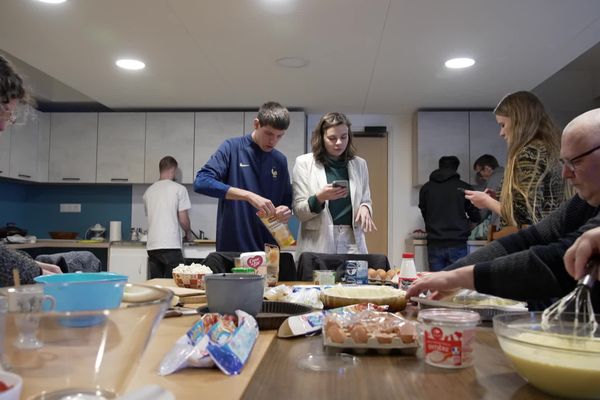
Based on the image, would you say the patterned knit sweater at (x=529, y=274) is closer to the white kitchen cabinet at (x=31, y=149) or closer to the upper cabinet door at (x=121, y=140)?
the upper cabinet door at (x=121, y=140)

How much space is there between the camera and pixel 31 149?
16.2 ft

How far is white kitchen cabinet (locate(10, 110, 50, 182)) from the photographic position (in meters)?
4.75

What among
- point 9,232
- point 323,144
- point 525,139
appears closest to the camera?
point 525,139

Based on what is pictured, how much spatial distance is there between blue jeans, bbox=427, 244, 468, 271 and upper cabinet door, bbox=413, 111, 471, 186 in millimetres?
809

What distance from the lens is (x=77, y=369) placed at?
0.52 m

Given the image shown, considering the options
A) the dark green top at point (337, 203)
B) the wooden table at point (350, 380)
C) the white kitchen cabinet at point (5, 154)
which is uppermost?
the white kitchen cabinet at point (5, 154)

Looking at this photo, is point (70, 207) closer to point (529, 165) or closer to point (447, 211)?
point (447, 211)

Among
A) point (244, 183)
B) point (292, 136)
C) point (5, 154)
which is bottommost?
point (244, 183)

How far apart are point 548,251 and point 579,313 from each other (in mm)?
235

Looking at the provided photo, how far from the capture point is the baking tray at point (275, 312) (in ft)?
3.28

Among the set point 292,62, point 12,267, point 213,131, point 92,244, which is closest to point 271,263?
point 12,267

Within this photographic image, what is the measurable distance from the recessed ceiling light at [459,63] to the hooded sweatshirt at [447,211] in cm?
105

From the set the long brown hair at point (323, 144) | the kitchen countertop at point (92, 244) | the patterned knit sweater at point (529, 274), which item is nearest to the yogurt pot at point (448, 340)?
the patterned knit sweater at point (529, 274)

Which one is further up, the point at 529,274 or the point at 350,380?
the point at 529,274
